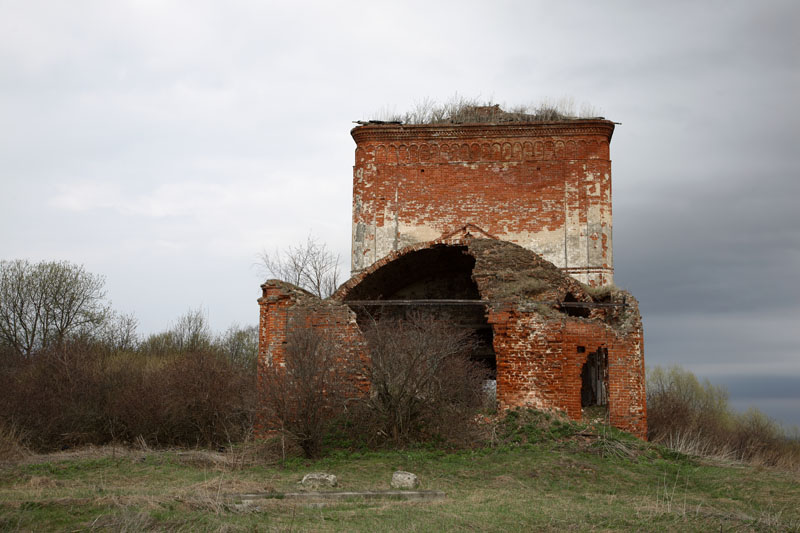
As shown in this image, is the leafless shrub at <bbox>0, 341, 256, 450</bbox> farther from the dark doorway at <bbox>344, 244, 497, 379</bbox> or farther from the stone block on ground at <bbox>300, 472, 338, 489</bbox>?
the stone block on ground at <bbox>300, 472, 338, 489</bbox>

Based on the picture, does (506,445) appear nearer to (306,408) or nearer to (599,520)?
(306,408)

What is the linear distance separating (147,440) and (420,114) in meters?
11.4

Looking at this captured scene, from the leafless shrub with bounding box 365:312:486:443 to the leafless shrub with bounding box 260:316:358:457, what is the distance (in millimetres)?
653

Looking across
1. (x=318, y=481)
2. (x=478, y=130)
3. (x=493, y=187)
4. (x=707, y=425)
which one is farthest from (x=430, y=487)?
(x=707, y=425)

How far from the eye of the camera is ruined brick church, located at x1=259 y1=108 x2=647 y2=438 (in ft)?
48.6

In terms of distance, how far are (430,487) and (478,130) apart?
12.4 meters

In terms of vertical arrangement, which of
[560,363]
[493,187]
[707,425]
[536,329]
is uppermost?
[493,187]

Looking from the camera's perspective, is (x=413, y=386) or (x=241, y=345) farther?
(x=241, y=345)

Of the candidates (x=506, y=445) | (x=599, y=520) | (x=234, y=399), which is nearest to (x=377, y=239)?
(x=234, y=399)

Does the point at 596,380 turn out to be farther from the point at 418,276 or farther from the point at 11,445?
the point at 11,445

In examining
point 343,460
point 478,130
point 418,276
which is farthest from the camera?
point 478,130

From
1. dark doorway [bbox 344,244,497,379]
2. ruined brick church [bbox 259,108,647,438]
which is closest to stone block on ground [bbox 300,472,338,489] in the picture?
ruined brick church [bbox 259,108,647,438]

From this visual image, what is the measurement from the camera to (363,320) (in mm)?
16750

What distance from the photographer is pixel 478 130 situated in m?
19.9
